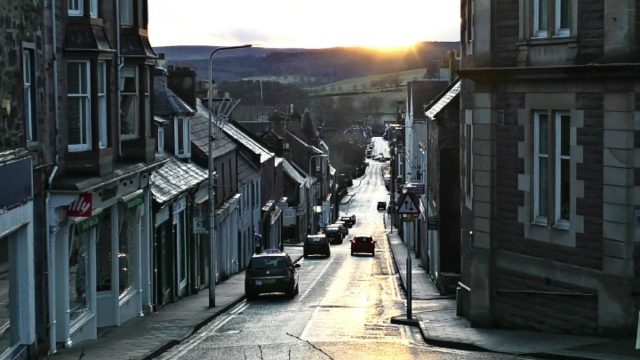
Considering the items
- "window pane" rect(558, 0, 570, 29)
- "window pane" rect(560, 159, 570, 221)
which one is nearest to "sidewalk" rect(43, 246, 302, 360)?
"window pane" rect(560, 159, 570, 221)

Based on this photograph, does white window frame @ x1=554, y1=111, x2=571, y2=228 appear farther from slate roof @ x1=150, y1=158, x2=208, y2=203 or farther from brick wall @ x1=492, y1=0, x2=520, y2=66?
slate roof @ x1=150, y1=158, x2=208, y2=203

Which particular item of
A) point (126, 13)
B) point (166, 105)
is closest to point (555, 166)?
point (126, 13)

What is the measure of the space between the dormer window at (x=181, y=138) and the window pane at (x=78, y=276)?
52.1ft

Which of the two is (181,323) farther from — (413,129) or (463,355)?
(413,129)

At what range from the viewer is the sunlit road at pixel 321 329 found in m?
19.2

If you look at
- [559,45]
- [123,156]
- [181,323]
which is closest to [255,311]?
[181,323]

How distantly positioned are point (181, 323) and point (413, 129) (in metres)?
39.4

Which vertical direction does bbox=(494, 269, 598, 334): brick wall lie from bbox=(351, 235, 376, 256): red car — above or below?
above

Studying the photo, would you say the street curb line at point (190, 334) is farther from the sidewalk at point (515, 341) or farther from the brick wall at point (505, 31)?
the brick wall at point (505, 31)

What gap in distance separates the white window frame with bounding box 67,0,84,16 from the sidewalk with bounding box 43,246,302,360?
283 inches

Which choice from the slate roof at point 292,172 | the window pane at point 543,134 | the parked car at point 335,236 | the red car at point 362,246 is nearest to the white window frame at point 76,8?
the window pane at point 543,134

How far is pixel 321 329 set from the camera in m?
23.4

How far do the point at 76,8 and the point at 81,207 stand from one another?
4738 mm

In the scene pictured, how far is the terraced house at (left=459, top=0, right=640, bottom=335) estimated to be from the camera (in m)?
18.1
